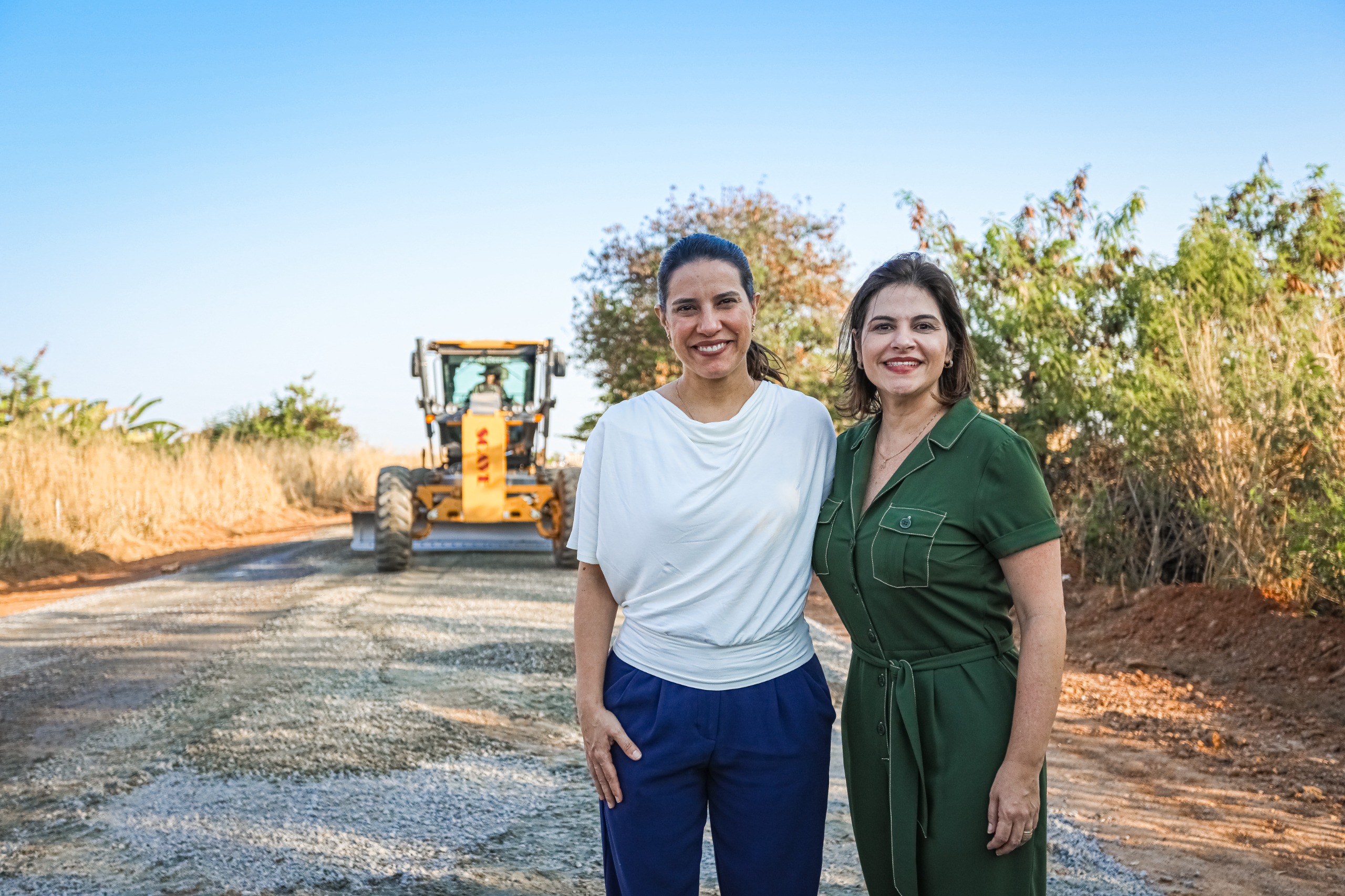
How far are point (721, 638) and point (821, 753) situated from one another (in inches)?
13.7

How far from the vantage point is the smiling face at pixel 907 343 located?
2154 millimetres

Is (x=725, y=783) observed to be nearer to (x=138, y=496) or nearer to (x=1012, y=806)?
(x=1012, y=806)

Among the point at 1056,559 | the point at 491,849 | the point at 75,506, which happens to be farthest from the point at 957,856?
the point at 75,506

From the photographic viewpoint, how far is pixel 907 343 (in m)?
2.14

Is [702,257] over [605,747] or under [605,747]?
over

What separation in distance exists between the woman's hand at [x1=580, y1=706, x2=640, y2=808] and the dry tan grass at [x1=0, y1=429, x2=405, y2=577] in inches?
516

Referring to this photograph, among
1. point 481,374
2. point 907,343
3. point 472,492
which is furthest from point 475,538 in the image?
point 907,343

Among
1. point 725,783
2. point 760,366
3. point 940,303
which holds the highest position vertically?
point 940,303

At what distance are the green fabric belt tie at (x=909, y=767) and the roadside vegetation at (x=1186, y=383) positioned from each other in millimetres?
4797

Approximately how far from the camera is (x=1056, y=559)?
1.94 meters

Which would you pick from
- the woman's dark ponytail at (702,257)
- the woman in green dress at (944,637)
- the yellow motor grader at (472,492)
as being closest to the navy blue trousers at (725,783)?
the woman in green dress at (944,637)

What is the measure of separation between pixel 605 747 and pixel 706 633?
34 cm

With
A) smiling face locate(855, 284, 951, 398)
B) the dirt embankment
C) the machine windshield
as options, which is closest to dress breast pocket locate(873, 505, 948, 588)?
smiling face locate(855, 284, 951, 398)

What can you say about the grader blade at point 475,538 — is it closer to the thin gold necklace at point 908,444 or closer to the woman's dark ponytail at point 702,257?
the woman's dark ponytail at point 702,257
